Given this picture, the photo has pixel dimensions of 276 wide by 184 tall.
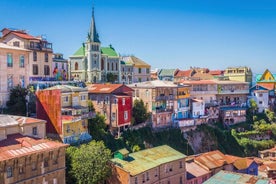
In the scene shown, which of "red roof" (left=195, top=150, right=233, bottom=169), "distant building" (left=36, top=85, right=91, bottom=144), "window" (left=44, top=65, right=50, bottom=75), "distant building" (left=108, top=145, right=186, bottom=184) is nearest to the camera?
"distant building" (left=108, top=145, right=186, bottom=184)

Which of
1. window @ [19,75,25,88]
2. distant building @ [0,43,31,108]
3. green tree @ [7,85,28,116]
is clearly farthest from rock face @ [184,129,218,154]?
distant building @ [0,43,31,108]

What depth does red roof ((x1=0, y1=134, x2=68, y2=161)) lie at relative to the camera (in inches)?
1336

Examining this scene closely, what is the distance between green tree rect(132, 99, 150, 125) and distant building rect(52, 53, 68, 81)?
573 inches

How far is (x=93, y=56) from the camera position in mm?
81062

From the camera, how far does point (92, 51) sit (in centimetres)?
8075

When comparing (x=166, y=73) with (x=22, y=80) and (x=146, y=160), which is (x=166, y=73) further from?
(x=146, y=160)

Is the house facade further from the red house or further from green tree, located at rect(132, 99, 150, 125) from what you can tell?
the red house

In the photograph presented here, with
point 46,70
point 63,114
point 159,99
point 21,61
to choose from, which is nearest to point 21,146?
point 63,114

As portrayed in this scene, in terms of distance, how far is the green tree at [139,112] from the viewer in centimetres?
6412

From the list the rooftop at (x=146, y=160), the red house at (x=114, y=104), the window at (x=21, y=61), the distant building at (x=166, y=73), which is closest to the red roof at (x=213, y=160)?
the rooftop at (x=146, y=160)

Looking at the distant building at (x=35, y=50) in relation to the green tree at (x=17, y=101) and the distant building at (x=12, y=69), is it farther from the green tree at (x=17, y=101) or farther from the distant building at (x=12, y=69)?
the green tree at (x=17, y=101)

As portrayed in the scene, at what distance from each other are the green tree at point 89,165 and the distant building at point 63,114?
5307 mm

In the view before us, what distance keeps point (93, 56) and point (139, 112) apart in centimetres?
2279

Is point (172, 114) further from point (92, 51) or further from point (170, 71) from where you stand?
point (170, 71)
